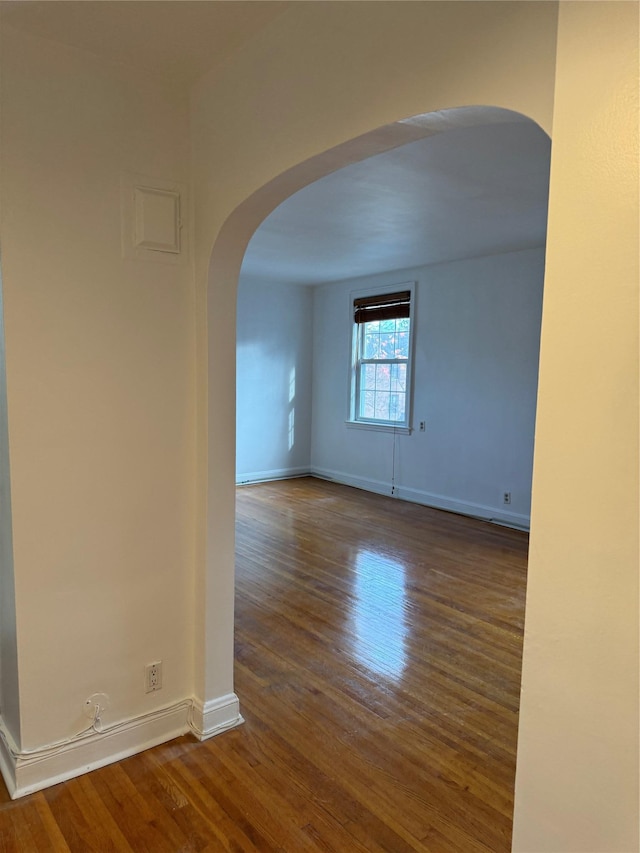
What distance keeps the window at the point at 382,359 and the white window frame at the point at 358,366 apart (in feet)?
0.04

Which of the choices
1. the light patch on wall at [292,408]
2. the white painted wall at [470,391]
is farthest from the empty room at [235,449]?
the light patch on wall at [292,408]

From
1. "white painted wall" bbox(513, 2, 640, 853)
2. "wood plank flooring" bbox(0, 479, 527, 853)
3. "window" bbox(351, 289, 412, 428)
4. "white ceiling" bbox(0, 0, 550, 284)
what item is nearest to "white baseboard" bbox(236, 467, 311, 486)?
"window" bbox(351, 289, 412, 428)

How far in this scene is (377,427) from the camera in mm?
6848

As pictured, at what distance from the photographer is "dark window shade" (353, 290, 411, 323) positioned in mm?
6398

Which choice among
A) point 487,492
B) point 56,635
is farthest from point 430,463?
point 56,635

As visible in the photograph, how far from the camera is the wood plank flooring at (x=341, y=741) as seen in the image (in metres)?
1.86

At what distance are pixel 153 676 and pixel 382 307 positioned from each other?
5160 mm

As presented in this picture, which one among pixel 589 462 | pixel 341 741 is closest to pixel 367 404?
pixel 341 741

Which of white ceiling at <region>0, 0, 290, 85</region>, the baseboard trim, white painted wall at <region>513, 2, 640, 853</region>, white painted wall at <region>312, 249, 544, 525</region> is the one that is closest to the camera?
white painted wall at <region>513, 2, 640, 853</region>

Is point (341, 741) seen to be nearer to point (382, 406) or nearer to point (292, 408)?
point (382, 406)

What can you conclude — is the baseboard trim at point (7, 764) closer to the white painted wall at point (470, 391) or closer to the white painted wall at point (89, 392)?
the white painted wall at point (89, 392)

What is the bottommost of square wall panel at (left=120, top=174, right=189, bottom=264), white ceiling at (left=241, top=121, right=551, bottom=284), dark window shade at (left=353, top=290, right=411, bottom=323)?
square wall panel at (left=120, top=174, right=189, bottom=264)

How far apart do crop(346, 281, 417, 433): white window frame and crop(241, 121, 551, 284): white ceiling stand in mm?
425

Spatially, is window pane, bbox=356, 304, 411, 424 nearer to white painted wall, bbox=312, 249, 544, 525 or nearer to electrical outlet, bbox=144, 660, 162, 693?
white painted wall, bbox=312, 249, 544, 525
